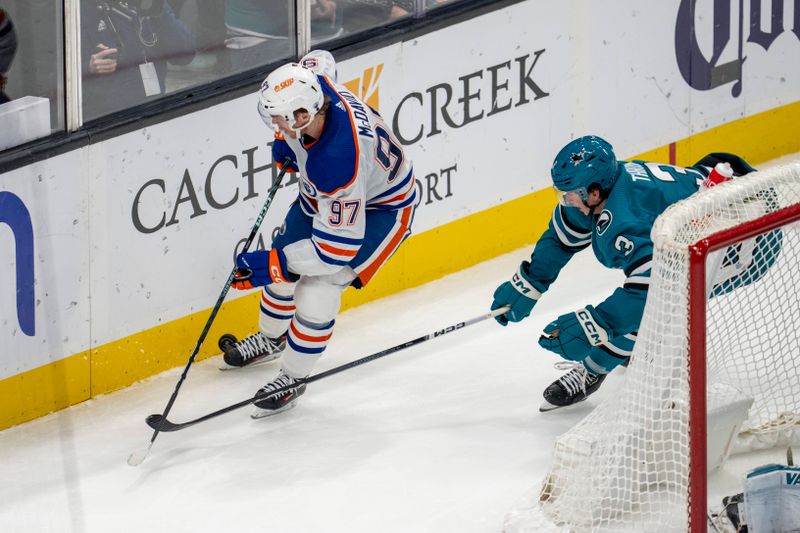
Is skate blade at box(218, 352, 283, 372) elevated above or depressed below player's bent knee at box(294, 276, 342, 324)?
below

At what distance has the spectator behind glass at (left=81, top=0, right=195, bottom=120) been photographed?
17.1ft

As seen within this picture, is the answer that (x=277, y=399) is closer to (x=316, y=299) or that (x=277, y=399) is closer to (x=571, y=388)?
(x=316, y=299)

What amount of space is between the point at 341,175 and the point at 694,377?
4.28ft

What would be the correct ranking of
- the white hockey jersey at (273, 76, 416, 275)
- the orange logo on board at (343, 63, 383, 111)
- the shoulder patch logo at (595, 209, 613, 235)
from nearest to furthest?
the shoulder patch logo at (595, 209, 613, 235) → the white hockey jersey at (273, 76, 416, 275) → the orange logo on board at (343, 63, 383, 111)

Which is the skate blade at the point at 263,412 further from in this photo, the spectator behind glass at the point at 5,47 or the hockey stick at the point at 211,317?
the spectator behind glass at the point at 5,47

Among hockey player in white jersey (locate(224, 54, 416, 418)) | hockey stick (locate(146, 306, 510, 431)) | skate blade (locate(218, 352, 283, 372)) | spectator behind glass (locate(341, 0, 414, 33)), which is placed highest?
spectator behind glass (locate(341, 0, 414, 33))

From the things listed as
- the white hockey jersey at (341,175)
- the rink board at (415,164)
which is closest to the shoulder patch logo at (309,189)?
the white hockey jersey at (341,175)

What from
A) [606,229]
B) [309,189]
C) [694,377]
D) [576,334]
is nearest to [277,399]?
[309,189]

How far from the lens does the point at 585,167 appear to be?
4.67 m

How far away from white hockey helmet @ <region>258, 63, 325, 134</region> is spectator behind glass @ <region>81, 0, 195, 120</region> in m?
0.71

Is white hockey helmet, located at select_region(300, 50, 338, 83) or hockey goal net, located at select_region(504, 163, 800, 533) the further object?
white hockey helmet, located at select_region(300, 50, 338, 83)

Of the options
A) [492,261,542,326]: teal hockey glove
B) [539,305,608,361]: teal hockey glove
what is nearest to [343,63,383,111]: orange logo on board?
[492,261,542,326]: teal hockey glove

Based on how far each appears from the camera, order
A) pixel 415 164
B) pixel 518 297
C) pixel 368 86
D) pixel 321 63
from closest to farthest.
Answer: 1. pixel 518 297
2. pixel 321 63
3. pixel 368 86
4. pixel 415 164

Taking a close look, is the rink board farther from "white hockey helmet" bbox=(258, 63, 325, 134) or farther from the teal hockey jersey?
the teal hockey jersey
